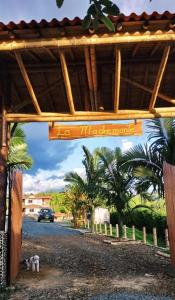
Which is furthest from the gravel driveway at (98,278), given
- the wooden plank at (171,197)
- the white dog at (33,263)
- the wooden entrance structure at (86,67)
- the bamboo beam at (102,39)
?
the bamboo beam at (102,39)

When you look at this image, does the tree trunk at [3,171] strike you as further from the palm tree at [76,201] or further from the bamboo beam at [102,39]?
the palm tree at [76,201]

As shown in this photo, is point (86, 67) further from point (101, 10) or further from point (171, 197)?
point (101, 10)

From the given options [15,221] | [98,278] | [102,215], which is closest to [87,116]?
[15,221]

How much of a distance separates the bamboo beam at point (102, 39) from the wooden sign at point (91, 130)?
93.3 inches

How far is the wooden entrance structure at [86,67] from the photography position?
5680mm

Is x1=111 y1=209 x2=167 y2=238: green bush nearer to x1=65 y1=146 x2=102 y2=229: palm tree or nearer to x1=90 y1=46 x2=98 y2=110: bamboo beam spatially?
x1=65 y1=146 x2=102 y2=229: palm tree

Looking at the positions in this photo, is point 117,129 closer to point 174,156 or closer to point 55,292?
point 55,292

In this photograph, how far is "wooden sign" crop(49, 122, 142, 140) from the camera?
7762 mm

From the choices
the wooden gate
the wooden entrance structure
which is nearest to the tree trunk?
the wooden entrance structure

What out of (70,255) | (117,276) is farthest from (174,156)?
(117,276)

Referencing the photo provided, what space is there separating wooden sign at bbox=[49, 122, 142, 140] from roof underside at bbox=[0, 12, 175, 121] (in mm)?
229

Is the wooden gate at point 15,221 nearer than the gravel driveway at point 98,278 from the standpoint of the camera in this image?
No

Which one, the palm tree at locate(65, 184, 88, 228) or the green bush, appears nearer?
the green bush

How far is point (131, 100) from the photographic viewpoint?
368 inches
